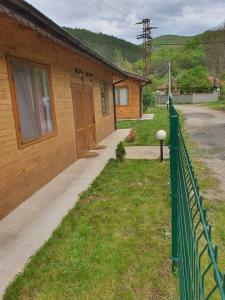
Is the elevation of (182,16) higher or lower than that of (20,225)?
higher

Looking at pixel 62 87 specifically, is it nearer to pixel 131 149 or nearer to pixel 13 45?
pixel 13 45

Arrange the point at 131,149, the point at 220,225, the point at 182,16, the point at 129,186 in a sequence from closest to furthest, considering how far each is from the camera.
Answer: the point at 220,225
the point at 129,186
the point at 131,149
the point at 182,16

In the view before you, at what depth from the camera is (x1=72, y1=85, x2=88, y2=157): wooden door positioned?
7547 millimetres

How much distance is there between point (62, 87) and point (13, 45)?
2197 millimetres

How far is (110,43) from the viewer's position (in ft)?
207

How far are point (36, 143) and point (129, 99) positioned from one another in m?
14.9

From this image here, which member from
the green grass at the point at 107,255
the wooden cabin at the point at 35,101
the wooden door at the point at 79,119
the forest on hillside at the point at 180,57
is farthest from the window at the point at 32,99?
the forest on hillside at the point at 180,57

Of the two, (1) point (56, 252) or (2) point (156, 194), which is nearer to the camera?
(1) point (56, 252)

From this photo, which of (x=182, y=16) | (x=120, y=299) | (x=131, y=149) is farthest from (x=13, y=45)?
(x=182, y=16)

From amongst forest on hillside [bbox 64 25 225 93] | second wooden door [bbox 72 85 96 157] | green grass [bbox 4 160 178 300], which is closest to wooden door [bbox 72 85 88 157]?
second wooden door [bbox 72 85 96 157]

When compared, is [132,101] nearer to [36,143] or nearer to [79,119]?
[79,119]

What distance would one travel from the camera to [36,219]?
12.5 feet

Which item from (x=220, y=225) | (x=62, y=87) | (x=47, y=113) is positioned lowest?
(x=220, y=225)

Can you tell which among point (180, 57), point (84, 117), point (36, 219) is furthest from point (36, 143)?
point (180, 57)
